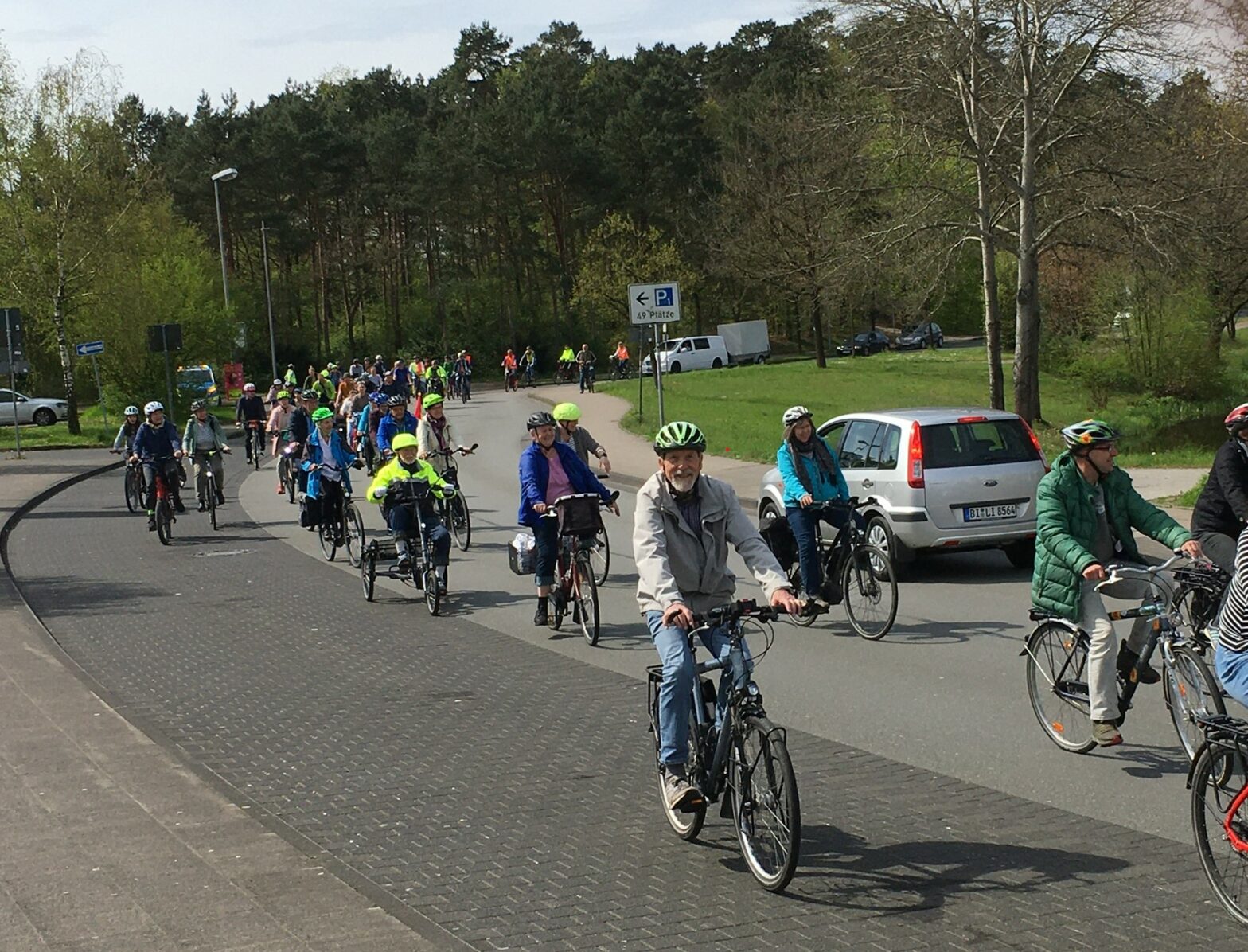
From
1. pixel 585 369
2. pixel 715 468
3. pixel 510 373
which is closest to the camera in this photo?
pixel 715 468

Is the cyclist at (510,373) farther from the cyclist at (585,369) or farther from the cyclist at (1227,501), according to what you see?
the cyclist at (1227,501)

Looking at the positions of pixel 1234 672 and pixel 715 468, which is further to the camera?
pixel 715 468

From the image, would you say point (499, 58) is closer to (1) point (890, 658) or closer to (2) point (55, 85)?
(2) point (55, 85)

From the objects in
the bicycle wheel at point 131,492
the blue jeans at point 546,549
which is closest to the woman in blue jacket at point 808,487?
the blue jeans at point 546,549

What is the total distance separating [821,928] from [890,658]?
5.45 m

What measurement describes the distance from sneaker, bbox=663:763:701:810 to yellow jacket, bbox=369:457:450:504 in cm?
772

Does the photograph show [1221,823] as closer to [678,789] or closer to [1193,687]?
[1193,687]

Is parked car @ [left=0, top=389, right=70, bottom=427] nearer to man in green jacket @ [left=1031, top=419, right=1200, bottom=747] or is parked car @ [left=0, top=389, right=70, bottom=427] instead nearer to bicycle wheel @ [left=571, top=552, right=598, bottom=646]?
bicycle wheel @ [left=571, top=552, right=598, bottom=646]

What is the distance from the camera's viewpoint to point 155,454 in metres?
20.6

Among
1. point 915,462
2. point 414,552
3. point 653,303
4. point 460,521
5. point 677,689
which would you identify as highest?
point 653,303

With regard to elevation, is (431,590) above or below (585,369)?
below

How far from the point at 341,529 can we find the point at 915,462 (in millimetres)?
7171

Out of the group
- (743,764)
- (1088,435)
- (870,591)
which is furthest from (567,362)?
(743,764)

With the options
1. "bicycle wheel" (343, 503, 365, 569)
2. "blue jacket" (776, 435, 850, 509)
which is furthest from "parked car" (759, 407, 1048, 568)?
"bicycle wheel" (343, 503, 365, 569)
